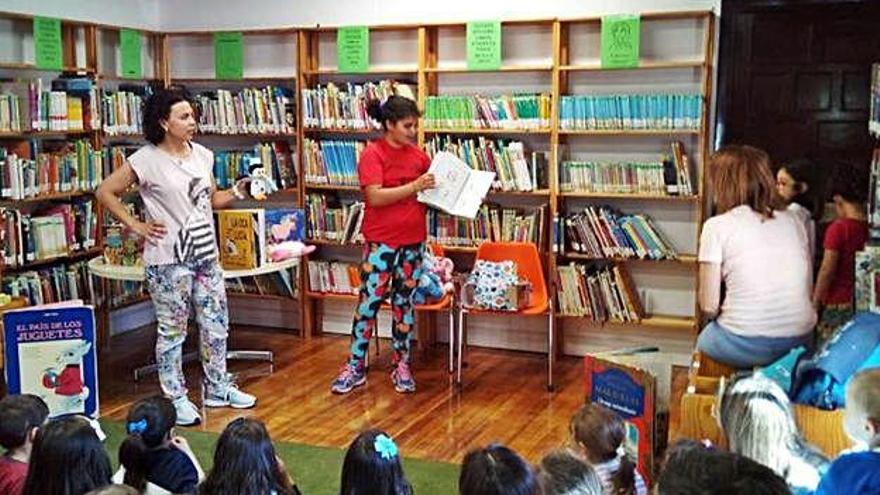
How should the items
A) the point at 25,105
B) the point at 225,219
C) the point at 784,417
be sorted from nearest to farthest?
Result: the point at 784,417, the point at 225,219, the point at 25,105

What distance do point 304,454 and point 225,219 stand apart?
1433mm

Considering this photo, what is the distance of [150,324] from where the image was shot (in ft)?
21.6

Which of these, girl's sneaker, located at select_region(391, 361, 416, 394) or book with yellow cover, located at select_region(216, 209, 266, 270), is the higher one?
book with yellow cover, located at select_region(216, 209, 266, 270)

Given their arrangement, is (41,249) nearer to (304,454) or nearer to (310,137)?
(310,137)

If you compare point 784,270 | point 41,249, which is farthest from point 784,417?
point 41,249

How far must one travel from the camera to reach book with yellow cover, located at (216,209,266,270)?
15.7 ft

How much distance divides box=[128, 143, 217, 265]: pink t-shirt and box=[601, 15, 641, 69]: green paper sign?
2386mm

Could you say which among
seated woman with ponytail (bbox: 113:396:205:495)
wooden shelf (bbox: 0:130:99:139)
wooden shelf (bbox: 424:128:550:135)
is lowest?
seated woman with ponytail (bbox: 113:396:205:495)

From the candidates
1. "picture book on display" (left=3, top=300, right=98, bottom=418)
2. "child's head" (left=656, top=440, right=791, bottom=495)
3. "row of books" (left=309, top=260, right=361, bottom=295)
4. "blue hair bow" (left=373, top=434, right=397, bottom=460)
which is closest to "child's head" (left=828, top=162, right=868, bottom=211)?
"blue hair bow" (left=373, top=434, right=397, bottom=460)

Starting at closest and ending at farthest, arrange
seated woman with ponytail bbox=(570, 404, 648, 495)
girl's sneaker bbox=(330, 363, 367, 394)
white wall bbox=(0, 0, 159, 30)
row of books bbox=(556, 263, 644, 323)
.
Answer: seated woman with ponytail bbox=(570, 404, 648, 495)
girl's sneaker bbox=(330, 363, 367, 394)
row of books bbox=(556, 263, 644, 323)
white wall bbox=(0, 0, 159, 30)

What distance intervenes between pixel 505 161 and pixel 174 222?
2100 millimetres

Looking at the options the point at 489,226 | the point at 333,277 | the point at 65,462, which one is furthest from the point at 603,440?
the point at 333,277

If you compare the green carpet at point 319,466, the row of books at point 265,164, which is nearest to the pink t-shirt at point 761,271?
the green carpet at point 319,466

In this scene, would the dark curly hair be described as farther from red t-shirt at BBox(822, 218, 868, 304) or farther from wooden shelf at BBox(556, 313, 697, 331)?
red t-shirt at BBox(822, 218, 868, 304)
